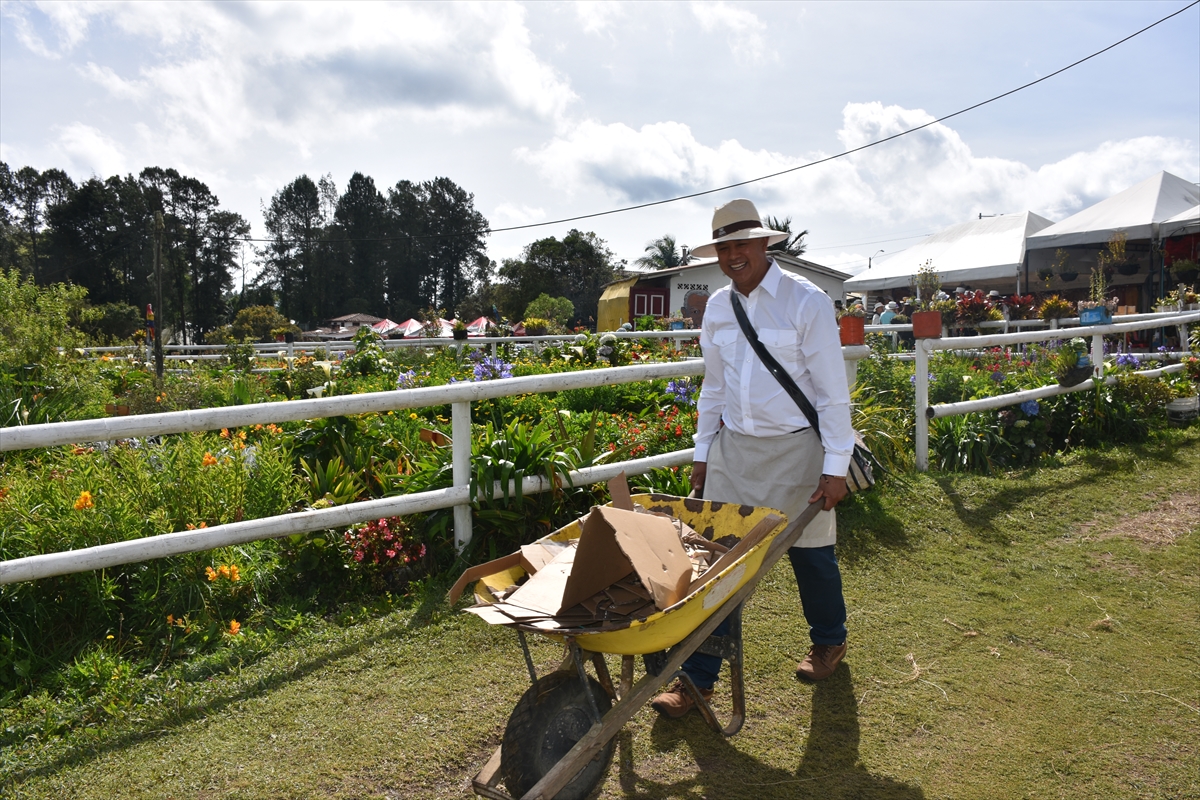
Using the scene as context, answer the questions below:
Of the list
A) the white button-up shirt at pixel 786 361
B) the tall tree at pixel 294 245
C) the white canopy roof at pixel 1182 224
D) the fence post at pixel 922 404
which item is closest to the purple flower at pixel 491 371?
the fence post at pixel 922 404

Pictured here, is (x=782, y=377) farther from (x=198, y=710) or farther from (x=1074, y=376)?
(x=1074, y=376)

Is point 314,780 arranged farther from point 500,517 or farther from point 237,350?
point 237,350

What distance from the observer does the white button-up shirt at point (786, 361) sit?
3.01 meters

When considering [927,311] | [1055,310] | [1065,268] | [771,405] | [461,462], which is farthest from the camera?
[1065,268]

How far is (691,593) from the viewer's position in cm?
229

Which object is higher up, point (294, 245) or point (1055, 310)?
point (294, 245)

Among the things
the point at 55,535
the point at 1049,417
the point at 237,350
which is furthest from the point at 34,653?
the point at 237,350

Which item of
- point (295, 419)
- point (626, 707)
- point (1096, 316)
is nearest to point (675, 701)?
point (626, 707)

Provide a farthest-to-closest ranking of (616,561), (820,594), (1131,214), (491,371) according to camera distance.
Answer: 1. (1131,214)
2. (491,371)
3. (820,594)
4. (616,561)

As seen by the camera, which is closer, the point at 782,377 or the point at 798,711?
the point at 782,377

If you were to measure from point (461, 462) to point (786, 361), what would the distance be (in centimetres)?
187

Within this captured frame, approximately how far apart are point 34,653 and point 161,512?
782 mm

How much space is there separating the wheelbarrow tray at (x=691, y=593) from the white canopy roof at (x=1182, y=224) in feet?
54.5

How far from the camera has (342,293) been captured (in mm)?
77375
